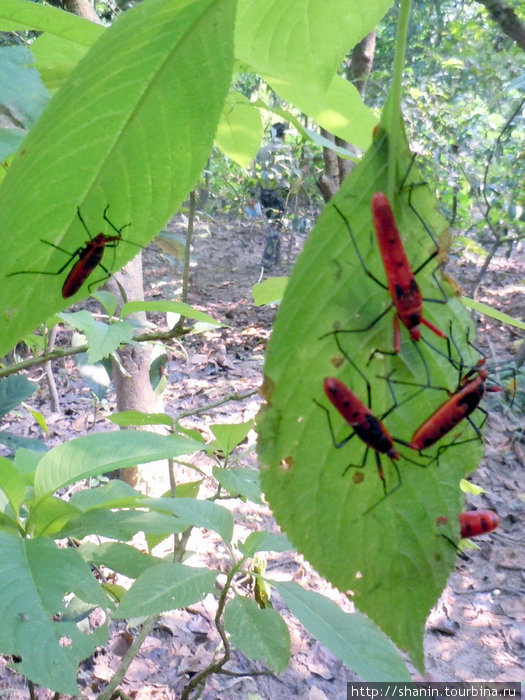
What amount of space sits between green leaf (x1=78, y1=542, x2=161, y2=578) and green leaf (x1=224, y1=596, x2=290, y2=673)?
288 mm

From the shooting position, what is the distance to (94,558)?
1812 millimetres

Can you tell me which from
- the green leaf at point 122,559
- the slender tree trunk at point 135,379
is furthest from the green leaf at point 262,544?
the slender tree trunk at point 135,379

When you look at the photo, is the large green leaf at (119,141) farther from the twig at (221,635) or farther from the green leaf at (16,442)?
the green leaf at (16,442)

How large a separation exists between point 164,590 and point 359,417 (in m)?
1.17

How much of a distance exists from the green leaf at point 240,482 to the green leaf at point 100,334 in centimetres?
55

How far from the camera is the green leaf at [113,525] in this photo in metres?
1.64

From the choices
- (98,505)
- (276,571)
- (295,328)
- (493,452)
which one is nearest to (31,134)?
(295,328)

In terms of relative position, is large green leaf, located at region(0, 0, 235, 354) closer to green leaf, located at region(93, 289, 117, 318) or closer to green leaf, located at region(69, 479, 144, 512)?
green leaf, located at region(69, 479, 144, 512)

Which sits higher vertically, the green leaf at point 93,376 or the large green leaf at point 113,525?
the large green leaf at point 113,525

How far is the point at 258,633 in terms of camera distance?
171 centimetres

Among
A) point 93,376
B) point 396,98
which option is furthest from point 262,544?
point 93,376

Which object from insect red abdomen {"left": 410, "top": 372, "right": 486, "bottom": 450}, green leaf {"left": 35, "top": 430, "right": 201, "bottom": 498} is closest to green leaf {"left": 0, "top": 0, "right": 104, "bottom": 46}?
insect red abdomen {"left": 410, "top": 372, "right": 486, "bottom": 450}

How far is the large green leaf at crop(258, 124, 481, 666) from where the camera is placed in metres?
0.70

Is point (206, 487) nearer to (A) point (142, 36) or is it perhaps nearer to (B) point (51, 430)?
(B) point (51, 430)
